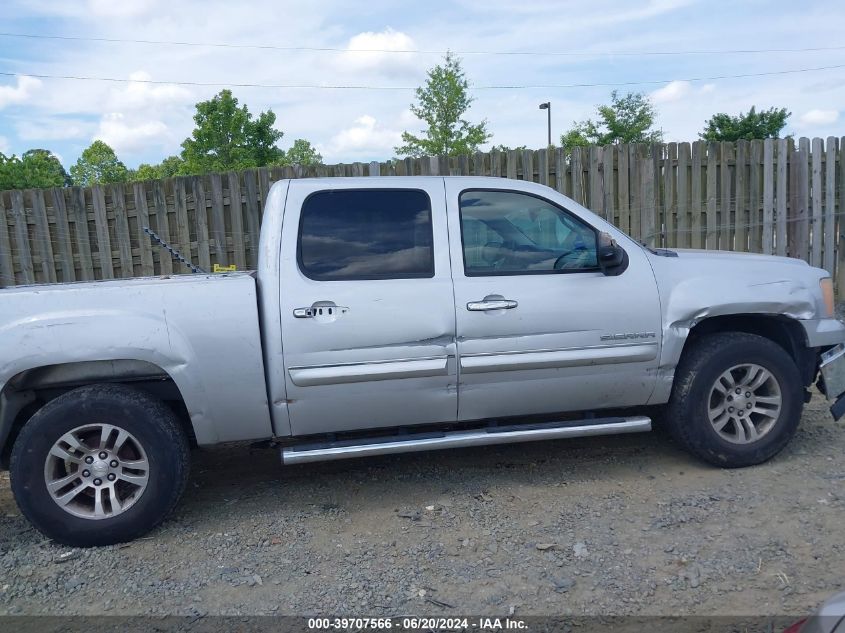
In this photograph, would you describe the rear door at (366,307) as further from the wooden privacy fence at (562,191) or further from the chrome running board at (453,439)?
the wooden privacy fence at (562,191)

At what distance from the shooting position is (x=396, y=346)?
13.7 feet

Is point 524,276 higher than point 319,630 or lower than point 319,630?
higher

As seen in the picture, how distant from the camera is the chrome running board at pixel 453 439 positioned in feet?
13.8

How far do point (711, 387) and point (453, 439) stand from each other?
1.70 meters

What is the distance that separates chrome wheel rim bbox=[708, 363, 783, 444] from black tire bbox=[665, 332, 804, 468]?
0.03 m

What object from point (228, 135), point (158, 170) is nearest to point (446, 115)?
point (228, 135)

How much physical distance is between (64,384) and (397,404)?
1.89 metres

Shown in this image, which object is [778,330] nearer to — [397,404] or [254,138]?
[397,404]

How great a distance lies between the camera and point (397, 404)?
14.0 ft

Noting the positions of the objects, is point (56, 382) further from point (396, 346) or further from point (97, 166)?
point (97, 166)

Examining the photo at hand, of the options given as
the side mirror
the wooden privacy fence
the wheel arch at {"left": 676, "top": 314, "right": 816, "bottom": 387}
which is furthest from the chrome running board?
the wooden privacy fence

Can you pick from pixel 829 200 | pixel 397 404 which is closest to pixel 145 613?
pixel 397 404

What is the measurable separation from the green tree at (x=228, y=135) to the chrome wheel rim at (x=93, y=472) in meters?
22.3

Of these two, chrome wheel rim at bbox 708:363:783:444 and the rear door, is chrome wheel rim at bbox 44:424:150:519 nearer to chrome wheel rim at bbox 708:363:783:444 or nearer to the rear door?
the rear door
